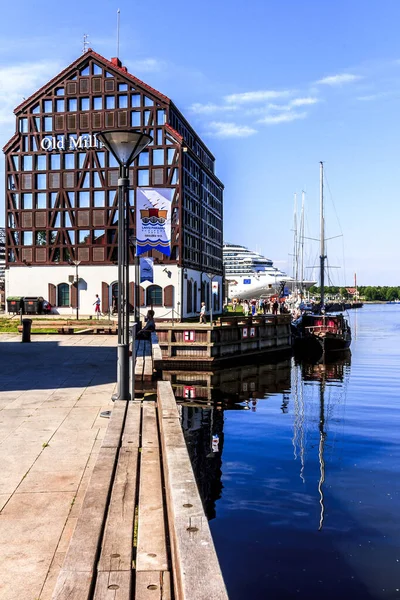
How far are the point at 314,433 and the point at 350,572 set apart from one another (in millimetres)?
9832

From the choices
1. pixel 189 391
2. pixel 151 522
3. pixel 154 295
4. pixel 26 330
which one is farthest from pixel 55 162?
pixel 151 522

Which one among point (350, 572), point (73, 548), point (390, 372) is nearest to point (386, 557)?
point (350, 572)

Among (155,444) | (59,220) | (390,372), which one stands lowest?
(390,372)

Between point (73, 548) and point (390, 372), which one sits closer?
point (73, 548)

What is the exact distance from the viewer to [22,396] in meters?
13.9

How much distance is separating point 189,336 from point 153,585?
95.0 ft

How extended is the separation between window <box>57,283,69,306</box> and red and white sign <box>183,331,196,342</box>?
102 feet

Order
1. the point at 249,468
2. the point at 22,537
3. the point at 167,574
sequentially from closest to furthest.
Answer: the point at 167,574 < the point at 22,537 < the point at 249,468

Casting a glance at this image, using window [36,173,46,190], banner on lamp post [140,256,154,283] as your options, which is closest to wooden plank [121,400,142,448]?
banner on lamp post [140,256,154,283]

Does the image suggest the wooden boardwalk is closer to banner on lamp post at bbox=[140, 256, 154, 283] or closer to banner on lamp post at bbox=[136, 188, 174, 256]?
banner on lamp post at bbox=[136, 188, 174, 256]

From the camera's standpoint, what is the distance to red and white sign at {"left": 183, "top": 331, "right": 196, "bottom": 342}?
109ft

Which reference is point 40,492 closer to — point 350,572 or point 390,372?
point 350,572

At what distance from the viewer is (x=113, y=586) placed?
167 inches

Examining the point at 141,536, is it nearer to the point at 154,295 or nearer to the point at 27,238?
the point at 154,295
